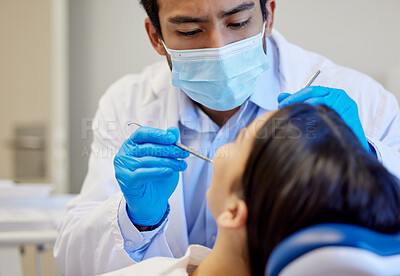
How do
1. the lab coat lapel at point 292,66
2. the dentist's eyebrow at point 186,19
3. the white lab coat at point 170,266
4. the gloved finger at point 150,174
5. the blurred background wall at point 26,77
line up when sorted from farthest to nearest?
the blurred background wall at point 26,77 < the lab coat lapel at point 292,66 < the dentist's eyebrow at point 186,19 < the gloved finger at point 150,174 < the white lab coat at point 170,266

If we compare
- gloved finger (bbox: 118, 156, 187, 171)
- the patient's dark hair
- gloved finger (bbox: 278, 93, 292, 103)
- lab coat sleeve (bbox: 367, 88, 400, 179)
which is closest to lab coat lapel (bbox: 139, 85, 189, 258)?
gloved finger (bbox: 118, 156, 187, 171)

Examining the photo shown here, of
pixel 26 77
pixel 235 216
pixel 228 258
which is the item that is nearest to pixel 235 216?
pixel 235 216

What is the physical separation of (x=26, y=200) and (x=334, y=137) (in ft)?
5.52

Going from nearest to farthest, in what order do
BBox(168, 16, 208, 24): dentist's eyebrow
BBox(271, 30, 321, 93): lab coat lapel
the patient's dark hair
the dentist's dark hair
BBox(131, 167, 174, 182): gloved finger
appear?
the patient's dark hair, BBox(131, 167, 174, 182): gloved finger, BBox(168, 16, 208, 24): dentist's eyebrow, the dentist's dark hair, BBox(271, 30, 321, 93): lab coat lapel

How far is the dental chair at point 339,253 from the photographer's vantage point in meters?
0.68

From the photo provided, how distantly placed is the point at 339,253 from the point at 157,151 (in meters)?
0.69

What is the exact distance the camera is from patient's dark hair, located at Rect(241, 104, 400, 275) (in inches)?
31.7

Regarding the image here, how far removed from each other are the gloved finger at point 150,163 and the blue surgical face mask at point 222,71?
0.30 m

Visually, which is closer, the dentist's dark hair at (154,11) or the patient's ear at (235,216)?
the patient's ear at (235,216)

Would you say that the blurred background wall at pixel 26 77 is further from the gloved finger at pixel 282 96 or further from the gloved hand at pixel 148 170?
the gloved finger at pixel 282 96

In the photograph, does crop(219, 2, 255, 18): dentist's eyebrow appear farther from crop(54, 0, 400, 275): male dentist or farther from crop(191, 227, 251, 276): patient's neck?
crop(191, 227, 251, 276): patient's neck

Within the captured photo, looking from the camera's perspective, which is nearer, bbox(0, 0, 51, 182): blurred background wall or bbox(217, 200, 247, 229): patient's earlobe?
bbox(217, 200, 247, 229): patient's earlobe

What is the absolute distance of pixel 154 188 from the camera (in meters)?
1.35

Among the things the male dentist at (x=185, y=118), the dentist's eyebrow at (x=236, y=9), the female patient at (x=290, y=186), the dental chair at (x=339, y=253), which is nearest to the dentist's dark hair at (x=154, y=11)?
the male dentist at (x=185, y=118)
